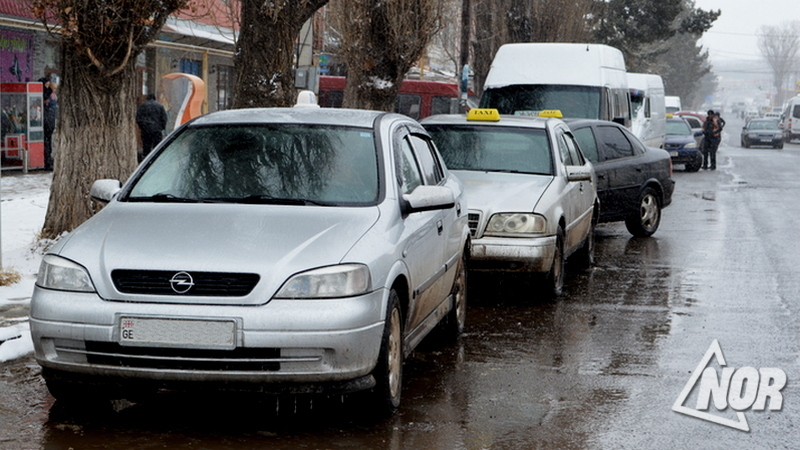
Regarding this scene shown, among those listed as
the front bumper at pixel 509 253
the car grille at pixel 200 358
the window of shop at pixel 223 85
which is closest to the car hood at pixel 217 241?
the car grille at pixel 200 358

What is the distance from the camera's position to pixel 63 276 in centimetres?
511

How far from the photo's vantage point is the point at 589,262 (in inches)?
458

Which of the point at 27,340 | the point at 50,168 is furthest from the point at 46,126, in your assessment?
the point at 27,340

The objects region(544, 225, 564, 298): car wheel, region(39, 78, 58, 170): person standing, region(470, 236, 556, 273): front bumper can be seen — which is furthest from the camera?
region(39, 78, 58, 170): person standing

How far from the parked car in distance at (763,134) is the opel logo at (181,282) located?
160 ft

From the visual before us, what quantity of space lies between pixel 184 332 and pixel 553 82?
13.7m

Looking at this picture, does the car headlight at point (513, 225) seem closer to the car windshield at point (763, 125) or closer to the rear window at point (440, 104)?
the rear window at point (440, 104)

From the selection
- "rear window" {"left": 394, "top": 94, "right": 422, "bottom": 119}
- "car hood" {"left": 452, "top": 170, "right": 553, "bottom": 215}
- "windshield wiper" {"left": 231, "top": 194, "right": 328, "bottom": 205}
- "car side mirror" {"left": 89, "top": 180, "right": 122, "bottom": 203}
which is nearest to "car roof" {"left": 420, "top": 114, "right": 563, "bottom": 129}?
"car hood" {"left": 452, "top": 170, "right": 553, "bottom": 215}

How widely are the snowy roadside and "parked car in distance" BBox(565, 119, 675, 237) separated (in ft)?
20.7

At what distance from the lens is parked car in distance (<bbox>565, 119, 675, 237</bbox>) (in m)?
13.3

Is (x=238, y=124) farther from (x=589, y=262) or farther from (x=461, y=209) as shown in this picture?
(x=589, y=262)

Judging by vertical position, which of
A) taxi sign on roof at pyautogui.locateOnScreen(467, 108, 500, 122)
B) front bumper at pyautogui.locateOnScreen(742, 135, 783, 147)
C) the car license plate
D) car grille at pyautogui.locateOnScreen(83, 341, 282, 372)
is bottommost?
front bumper at pyautogui.locateOnScreen(742, 135, 783, 147)

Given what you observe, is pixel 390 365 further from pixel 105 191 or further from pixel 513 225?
pixel 513 225

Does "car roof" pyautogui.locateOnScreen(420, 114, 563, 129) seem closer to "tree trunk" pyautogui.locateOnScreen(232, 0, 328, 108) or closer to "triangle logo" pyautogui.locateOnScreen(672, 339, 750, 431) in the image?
"tree trunk" pyautogui.locateOnScreen(232, 0, 328, 108)
